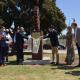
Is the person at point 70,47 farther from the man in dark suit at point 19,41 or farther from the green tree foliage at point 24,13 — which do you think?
the green tree foliage at point 24,13

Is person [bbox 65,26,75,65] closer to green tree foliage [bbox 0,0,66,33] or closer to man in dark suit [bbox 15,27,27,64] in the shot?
man in dark suit [bbox 15,27,27,64]

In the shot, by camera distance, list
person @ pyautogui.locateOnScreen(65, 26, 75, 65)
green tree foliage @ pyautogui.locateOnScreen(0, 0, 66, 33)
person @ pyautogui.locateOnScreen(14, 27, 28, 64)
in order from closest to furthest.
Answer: person @ pyautogui.locateOnScreen(65, 26, 75, 65) → person @ pyautogui.locateOnScreen(14, 27, 28, 64) → green tree foliage @ pyautogui.locateOnScreen(0, 0, 66, 33)

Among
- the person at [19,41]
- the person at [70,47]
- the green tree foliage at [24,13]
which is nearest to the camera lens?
the person at [70,47]

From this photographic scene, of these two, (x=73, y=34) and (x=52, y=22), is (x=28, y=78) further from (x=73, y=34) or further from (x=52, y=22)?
(x=52, y=22)

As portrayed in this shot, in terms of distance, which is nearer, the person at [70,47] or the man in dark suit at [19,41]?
the person at [70,47]

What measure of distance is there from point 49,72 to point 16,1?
25366mm

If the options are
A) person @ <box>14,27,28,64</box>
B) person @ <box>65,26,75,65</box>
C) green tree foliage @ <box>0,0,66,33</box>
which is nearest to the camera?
person @ <box>65,26,75,65</box>

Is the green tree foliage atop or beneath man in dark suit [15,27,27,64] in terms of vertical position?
atop

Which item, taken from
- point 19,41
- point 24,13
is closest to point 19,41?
point 19,41

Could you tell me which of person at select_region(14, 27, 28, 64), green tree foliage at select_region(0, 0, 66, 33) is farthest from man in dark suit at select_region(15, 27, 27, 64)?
green tree foliage at select_region(0, 0, 66, 33)

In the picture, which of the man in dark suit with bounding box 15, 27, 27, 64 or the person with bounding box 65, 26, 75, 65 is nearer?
the person with bounding box 65, 26, 75, 65

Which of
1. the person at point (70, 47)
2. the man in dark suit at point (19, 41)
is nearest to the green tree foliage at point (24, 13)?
the man in dark suit at point (19, 41)

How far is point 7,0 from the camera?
40125 millimetres

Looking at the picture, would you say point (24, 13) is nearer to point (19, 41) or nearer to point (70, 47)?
point (19, 41)
